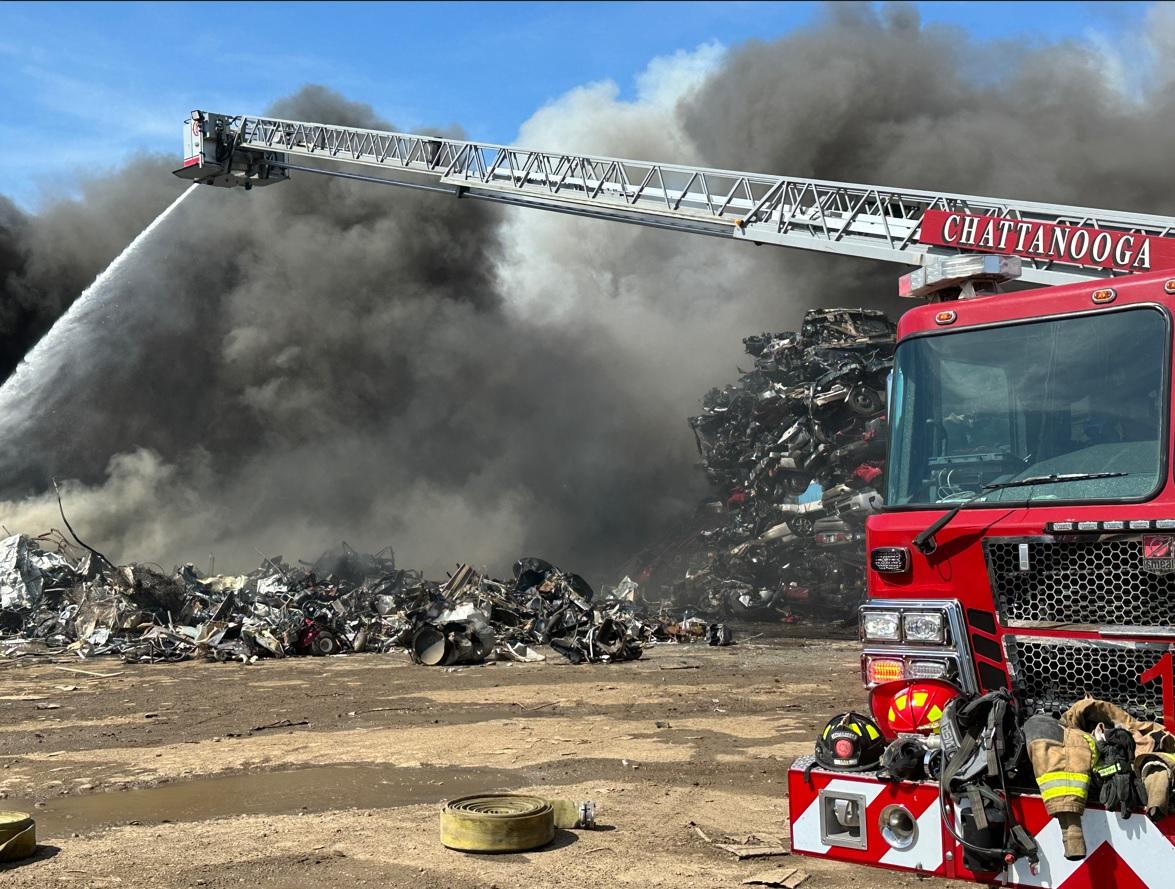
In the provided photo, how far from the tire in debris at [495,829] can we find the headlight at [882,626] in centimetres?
209

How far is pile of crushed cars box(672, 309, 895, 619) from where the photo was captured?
17.8 m

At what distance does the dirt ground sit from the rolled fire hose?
3.5 inches

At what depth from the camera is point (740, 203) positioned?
656 inches

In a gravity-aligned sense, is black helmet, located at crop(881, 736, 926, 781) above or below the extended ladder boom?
below

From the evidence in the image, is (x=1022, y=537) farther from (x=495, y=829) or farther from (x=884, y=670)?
(x=495, y=829)

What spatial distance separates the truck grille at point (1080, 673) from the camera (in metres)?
3.39

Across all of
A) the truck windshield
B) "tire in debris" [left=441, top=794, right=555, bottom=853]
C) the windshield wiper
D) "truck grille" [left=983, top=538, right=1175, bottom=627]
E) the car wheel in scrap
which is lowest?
"tire in debris" [left=441, top=794, right=555, bottom=853]

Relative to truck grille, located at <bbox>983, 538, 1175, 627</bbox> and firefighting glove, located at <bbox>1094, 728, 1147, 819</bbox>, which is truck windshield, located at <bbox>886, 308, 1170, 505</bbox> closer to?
truck grille, located at <bbox>983, 538, 1175, 627</bbox>

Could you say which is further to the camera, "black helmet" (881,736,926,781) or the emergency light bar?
the emergency light bar

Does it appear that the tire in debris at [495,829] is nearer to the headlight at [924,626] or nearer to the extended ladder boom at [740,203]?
the headlight at [924,626]

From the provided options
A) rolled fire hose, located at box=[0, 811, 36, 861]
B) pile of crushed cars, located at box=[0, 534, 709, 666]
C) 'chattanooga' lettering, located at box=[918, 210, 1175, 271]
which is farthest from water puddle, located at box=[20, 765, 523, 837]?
pile of crushed cars, located at box=[0, 534, 709, 666]

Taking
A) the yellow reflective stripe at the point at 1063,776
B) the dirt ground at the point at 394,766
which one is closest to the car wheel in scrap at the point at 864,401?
the dirt ground at the point at 394,766

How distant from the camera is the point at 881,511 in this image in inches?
167

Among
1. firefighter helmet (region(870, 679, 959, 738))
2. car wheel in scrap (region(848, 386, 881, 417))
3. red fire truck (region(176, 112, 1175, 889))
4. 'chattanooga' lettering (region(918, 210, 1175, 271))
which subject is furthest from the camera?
car wheel in scrap (region(848, 386, 881, 417))
